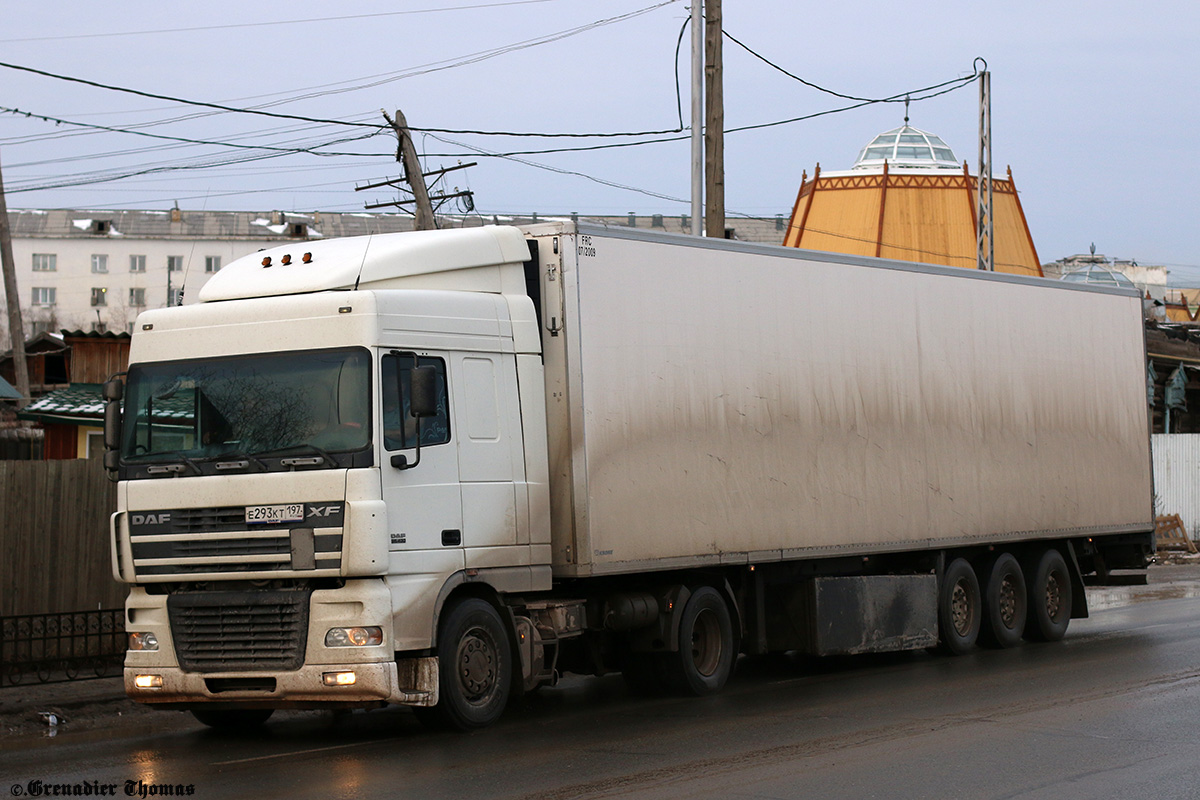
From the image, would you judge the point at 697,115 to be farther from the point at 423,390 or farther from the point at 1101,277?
the point at 1101,277

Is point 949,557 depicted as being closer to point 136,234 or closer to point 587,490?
point 587,490

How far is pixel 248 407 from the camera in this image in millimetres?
9906

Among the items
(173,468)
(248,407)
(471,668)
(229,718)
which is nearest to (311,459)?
(248,407)

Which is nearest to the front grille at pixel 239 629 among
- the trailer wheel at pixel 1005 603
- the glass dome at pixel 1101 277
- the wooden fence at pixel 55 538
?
the wooden fence at pixel 55 538

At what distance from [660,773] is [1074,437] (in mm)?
9734

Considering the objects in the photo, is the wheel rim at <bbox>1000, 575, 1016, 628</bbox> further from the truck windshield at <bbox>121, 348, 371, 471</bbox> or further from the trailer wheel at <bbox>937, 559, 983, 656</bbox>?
the truck windshield at <bbox>121, 348, 371, 471</bbox>

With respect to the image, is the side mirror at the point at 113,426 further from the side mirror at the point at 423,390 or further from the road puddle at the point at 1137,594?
the road puddle at the point at 1137,594

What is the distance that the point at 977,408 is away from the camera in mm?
15125

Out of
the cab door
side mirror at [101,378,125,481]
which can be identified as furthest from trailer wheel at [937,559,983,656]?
side mirror at [101,378,125,481]

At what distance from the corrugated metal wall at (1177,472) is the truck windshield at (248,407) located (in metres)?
26.6

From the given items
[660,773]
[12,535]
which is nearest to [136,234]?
[12,535]

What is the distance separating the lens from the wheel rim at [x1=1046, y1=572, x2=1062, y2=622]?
16500 mm

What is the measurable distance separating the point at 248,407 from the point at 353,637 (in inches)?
70.8

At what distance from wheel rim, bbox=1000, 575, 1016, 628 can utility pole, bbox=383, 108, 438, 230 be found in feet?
A: 39.5
